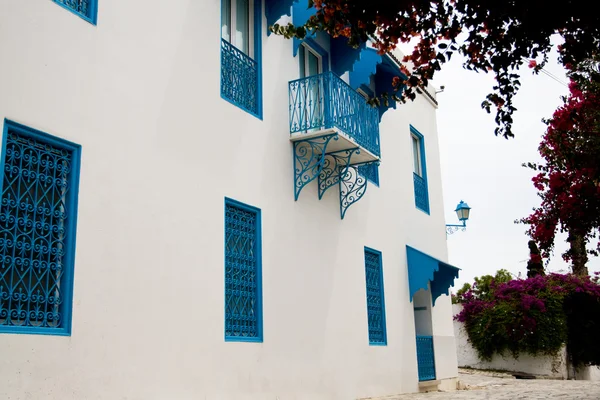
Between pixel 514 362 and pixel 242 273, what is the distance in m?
13.4

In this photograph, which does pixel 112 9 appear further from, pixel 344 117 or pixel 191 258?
pixel 344 117

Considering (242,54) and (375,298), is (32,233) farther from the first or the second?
(375,298)

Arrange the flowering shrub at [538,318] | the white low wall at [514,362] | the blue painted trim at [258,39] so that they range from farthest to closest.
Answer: the white low wall at [514,362] < the flowering shrub at [538,318] < the blue painted trim at [258,39]

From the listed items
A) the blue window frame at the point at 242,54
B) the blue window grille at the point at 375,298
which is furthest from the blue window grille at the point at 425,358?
the blue window frame at the point at 242,54

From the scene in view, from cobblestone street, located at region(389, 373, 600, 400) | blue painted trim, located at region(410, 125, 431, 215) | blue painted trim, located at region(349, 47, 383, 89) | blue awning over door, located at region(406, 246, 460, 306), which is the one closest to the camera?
blue painted trim, located at region(349, 47, 383, 89)

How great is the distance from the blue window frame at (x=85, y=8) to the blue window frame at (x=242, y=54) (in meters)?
2.20

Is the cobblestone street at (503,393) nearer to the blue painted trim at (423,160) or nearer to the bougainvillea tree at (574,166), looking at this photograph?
the bougainvillea tree at (574,166)

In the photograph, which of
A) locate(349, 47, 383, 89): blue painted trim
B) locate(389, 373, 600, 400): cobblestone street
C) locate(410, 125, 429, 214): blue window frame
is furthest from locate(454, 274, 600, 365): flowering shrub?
locate(349, 47, 383, 89): blue painted trim

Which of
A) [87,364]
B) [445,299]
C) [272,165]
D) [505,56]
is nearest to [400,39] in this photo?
[505,56]

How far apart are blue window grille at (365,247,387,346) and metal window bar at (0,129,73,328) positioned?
6846 mm

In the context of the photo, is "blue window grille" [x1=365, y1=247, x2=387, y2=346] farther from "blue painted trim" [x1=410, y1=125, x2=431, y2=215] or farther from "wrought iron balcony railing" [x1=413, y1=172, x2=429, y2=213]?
"blue painted trim" [x1=410, y1=125, x2=431, y2=215]

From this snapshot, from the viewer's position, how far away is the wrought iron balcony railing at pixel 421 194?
15281mm

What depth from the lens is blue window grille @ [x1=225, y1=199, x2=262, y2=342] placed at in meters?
8.24

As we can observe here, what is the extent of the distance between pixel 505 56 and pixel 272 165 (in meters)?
4.77
